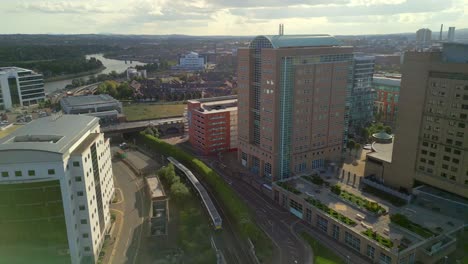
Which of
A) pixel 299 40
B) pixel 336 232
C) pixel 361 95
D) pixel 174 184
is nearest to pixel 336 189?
pixel 336 232

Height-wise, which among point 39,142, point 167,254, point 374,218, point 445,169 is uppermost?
point 39,142

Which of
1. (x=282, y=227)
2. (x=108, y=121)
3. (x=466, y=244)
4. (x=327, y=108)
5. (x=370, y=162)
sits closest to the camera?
(x=466, y=244)

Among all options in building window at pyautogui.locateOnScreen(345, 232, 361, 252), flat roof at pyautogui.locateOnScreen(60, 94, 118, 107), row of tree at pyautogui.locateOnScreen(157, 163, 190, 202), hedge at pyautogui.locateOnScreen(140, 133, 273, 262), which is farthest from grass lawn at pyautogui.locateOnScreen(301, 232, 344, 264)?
flat roof at pyautogui.locateOnScreen(60, 94, 118, 107)

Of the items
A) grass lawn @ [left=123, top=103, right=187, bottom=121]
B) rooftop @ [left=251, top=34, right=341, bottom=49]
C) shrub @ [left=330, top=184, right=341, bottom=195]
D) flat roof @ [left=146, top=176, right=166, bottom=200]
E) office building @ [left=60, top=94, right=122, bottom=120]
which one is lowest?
flat roof @ [left=146, top=176, right=166, bottom=200]

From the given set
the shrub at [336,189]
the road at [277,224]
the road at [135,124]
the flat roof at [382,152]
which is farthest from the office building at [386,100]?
the road at [135,124]

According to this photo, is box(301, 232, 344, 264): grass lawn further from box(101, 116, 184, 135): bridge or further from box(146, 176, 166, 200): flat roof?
box(101, 116, 184, 135): bridge

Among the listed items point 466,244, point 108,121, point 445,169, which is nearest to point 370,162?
point 445,169

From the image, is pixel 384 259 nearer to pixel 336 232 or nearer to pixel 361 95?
pixel 336 232

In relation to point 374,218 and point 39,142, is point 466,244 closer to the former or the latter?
point 374,218
